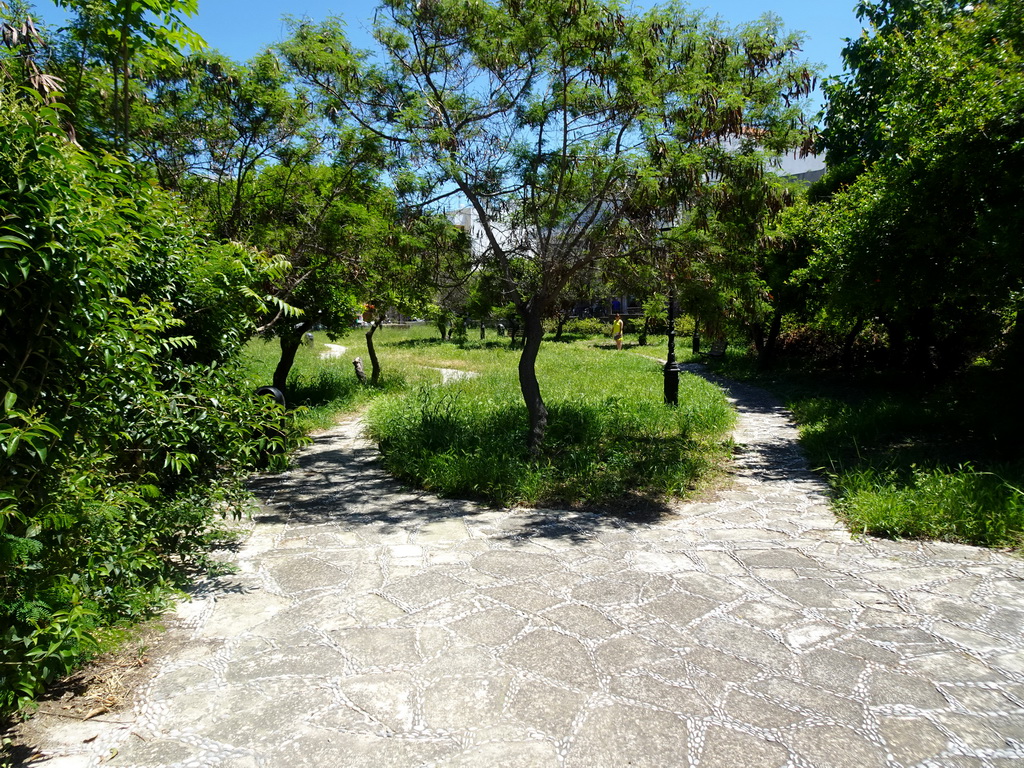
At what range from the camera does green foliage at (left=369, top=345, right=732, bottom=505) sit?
7.11 meters

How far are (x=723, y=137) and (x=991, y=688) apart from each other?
5.66m

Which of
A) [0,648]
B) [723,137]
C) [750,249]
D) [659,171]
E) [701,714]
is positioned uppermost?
[723,137]

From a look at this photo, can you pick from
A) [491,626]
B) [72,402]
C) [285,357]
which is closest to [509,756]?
[491,626]

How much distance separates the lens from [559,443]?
8719 millimetres

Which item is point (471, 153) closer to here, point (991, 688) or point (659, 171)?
point (659, 171)

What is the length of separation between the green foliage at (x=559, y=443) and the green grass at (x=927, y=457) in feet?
5.36

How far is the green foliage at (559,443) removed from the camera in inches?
280

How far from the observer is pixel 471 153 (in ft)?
25.3

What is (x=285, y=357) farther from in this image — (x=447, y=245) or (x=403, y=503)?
(x=403, y=503)

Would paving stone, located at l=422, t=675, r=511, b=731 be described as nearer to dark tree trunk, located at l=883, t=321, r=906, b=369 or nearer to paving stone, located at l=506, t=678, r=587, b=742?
paving stone, located at l=506, t=678, r=587, b=742

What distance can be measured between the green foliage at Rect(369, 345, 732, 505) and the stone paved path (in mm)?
1032

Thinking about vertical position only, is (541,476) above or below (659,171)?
below

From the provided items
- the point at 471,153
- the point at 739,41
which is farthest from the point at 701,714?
the point at 739,41

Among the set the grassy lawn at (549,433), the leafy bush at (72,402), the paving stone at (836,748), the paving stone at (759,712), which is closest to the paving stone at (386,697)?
the leafy bush at (72,402)
